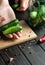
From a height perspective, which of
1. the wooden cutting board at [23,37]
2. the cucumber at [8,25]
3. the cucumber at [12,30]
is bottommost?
the wooden cutting board at [23,37]

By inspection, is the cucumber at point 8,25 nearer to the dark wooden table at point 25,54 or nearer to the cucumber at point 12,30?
the cucumber at point 12,30

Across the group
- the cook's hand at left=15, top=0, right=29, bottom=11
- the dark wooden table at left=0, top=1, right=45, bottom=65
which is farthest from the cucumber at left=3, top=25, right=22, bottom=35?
the cook's hand at left=15, top=0, right=29, bottom=11

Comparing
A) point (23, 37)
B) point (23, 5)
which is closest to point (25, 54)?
point (23, 37)

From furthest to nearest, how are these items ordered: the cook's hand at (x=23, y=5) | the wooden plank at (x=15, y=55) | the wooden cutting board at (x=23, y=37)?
the cook's hand at (x=23, y=5) < the wooden cutting board at (x=23, y=37) < the wooden plank at (x=15, y=55)

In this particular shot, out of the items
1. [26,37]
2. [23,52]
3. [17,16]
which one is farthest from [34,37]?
[17,16]

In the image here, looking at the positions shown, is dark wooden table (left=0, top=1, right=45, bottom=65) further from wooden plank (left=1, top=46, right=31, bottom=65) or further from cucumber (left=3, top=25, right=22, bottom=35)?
cucumber (left=3, top=25, right=22, bottom=35)

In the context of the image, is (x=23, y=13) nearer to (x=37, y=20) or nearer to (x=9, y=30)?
(x=37, y=20)

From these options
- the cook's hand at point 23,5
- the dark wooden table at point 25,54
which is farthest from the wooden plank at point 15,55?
the cook's hand at point 23,5
